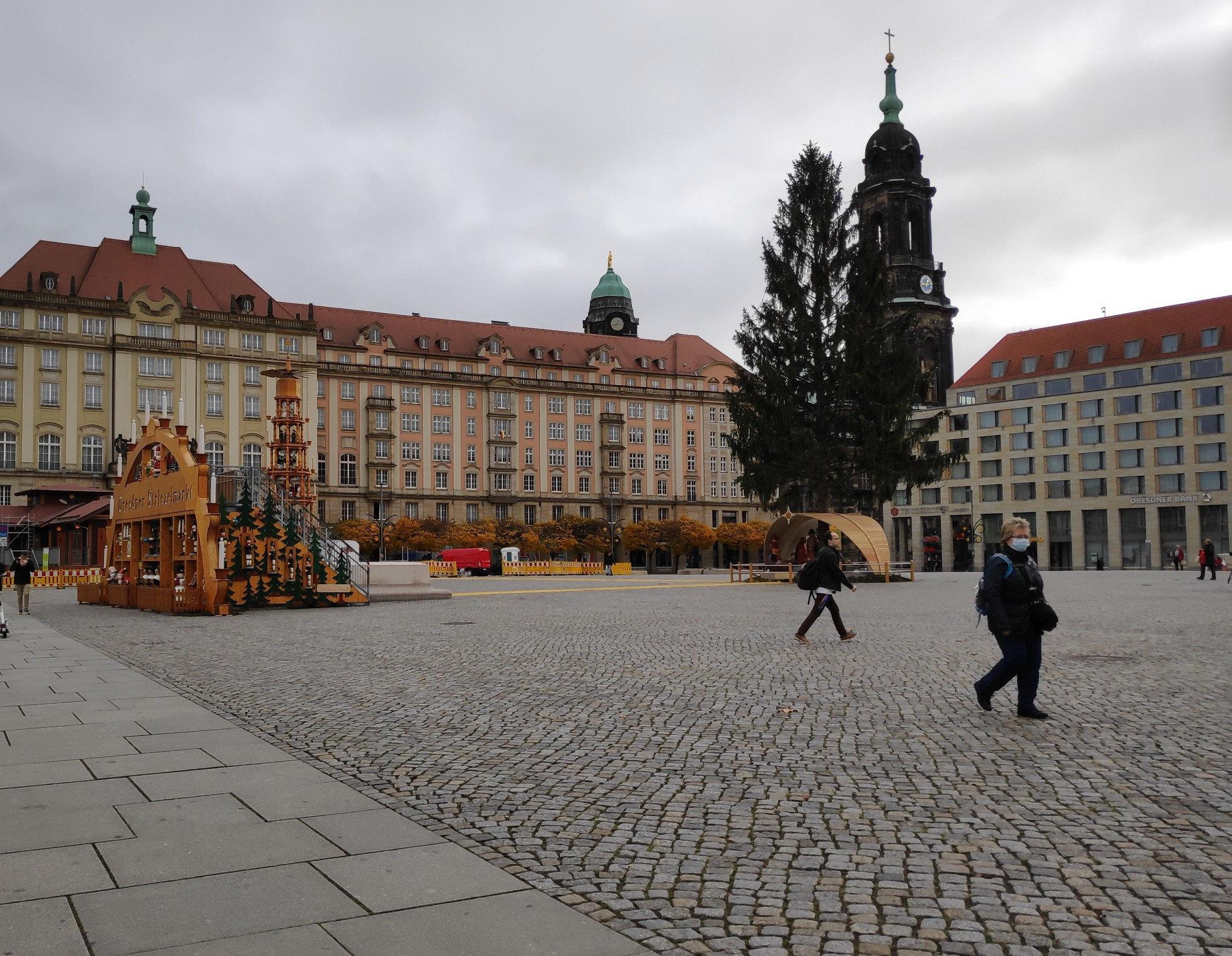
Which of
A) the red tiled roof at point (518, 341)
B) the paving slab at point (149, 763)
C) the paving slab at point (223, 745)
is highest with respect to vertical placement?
the red tiled roof at point (518, 341)

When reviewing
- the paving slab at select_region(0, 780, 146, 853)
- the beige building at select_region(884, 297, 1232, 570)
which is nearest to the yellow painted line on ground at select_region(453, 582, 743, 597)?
the paving slab at select_region(0, 780, 146, 853)

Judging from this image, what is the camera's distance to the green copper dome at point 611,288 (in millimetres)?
130625

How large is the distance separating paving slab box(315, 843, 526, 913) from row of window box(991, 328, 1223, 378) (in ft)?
321

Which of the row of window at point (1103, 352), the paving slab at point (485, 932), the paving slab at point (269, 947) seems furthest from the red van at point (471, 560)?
the paving slab at point (269, 947)

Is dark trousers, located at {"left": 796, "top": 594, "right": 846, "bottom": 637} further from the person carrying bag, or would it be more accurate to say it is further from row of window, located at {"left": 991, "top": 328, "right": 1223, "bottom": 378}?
row of window, located at {"left": 991, "top": 328, "right": 1223, "bottom": 378}

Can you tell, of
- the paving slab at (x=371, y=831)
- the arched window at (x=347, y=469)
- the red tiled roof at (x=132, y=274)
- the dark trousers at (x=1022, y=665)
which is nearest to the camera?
the paving slab at (x=371, y=831)

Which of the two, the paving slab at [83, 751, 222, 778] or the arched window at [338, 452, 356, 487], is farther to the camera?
the arched window at [338, 452, 356, 487]

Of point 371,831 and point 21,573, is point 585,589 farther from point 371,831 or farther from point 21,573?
point 371,831

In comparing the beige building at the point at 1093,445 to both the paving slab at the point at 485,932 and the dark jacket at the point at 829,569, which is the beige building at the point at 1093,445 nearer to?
the dark jacket at the point at 829,569

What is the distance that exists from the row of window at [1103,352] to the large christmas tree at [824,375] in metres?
57.4

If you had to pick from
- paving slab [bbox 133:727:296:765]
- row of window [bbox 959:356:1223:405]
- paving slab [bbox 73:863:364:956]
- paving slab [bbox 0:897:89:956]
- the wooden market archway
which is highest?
row of window [bbox 959:356:1223:405]

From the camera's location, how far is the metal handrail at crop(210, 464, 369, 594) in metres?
26.7

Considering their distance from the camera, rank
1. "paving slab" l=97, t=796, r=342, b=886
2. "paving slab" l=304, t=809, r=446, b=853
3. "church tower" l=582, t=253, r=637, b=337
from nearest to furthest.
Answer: "paving slab" l=97, t=796, r=342, b=886 < "paving slab" l=304, t=809, r=446, b=853 < "church tower" l=582, t=253, r=637, b=337

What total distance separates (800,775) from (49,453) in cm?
8608
